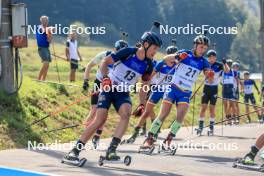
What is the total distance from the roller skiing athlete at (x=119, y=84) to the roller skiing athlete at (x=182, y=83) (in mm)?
2454

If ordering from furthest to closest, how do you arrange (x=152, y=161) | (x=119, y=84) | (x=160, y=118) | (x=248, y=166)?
(x=160, y=118)
(x=152, y=161)
(x=248, y=166)
(x=119, y=84)

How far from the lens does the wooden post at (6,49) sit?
14.0 m

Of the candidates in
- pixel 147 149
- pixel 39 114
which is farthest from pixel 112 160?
pixel 39 114

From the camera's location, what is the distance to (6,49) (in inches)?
553

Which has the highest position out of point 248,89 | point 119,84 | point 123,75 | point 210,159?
point 248,89

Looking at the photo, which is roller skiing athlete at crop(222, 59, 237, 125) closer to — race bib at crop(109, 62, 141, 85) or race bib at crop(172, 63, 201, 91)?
race bib at crop(172, 63, 201, 91)

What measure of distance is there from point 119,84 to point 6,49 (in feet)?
15.7

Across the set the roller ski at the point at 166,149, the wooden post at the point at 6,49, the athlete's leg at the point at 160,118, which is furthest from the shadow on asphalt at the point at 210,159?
the wooden post at the point at 6,49

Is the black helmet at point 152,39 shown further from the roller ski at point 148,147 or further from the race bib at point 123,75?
the roller ski at point 148,147

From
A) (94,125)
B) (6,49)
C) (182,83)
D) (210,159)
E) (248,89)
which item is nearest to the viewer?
(94,125)

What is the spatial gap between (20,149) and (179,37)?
4071 inches

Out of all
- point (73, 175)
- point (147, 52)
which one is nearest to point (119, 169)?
point (73, 175)

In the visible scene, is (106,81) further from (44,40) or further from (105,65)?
(44,40)

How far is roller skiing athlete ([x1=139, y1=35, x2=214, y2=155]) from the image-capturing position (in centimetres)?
1256
